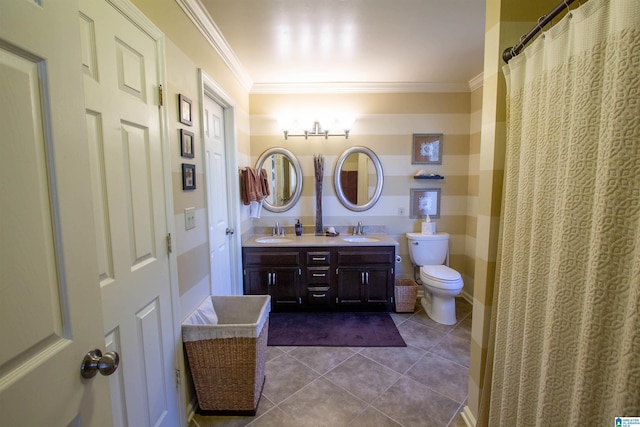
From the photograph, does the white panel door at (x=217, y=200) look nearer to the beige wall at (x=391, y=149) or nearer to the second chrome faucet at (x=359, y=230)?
the beige wall at (x=391, y=149)

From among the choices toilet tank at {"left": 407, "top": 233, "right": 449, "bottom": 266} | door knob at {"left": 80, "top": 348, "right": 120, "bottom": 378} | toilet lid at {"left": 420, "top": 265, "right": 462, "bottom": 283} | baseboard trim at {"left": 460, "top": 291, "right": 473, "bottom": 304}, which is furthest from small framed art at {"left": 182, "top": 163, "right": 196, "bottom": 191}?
baseboard trim at {"left": 460, "top": 291, "right": 473, "bottom": 304}

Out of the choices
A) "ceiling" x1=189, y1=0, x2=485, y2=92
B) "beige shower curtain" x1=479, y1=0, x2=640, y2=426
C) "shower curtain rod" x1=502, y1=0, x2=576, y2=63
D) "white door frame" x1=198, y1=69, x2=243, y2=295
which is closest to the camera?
"beige shower curtain" x1=479, y1=0, x2=640, y2=426

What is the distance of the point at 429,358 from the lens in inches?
88.2

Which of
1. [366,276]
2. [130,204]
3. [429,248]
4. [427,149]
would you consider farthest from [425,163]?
[130,204]

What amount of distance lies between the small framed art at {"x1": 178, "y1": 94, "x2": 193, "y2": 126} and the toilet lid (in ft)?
8.03

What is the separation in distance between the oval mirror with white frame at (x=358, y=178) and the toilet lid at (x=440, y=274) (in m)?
0.95

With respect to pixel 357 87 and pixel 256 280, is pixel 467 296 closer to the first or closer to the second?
pixel 256 280

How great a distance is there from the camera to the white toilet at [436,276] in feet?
8.70

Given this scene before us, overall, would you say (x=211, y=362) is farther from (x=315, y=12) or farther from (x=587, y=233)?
(x=315, y=12)

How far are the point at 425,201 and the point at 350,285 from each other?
4.42 ft

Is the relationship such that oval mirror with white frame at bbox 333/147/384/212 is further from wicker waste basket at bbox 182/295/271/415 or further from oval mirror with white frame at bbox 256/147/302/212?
wicker waste basket at bbox 182/295/271/415

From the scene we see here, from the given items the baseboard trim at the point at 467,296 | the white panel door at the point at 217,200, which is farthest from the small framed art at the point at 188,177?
the baseboard trim at the point at 467,296

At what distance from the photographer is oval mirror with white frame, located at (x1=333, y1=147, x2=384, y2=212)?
3242 millimetres

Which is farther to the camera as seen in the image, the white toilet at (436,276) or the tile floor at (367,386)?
the white toilet at (436,276)
